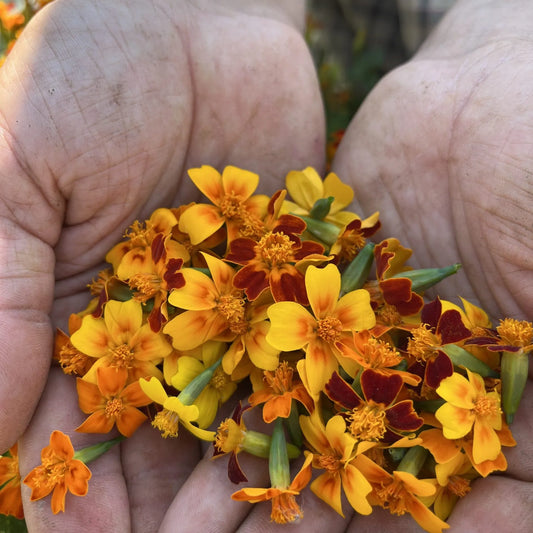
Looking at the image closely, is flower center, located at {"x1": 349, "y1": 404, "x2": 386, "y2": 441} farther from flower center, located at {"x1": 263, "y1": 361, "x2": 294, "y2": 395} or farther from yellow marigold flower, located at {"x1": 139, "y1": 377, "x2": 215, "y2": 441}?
yellow marigold flower, located at {"x1": 139, "y1": 377, "x2": 215, "y2": 441}

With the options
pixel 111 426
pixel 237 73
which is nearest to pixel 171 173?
pixel 237 73

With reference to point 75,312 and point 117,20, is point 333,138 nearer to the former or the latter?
point 117,20

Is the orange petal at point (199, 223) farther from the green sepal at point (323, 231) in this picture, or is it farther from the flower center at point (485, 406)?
the flower center at point (485, 406)

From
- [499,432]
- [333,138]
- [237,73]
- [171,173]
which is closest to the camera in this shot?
[499,432]

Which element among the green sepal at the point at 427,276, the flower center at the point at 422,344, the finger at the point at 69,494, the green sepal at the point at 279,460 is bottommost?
the finger at the point at 69,494

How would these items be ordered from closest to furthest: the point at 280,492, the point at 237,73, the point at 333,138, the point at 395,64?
the point at 280,492 < the point at 237,73 < the point at 333,138 < the point at 395,64

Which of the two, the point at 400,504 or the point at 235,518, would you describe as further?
the point at 235,518

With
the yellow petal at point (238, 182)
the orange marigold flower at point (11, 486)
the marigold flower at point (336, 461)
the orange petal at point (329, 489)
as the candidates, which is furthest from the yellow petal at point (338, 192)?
the orange marigold flower at point (11, 486)
